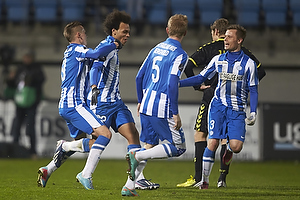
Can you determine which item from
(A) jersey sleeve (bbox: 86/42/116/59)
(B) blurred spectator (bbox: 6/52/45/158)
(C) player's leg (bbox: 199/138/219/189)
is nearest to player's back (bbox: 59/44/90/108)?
(A) jersey sleeve (bbox: 86/42/116/59)

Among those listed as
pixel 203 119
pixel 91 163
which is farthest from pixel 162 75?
pixel 203 119

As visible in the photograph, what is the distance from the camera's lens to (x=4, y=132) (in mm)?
12430

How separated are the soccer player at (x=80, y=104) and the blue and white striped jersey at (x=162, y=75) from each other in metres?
0.51

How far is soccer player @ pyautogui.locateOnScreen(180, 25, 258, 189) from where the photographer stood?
21.1 feet

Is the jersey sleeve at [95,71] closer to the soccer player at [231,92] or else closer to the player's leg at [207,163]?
the soccer player at [231,92]

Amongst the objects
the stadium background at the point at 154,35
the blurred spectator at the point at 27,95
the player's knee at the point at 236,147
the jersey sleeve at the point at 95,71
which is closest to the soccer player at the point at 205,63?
the player's knee at the point at 236,147

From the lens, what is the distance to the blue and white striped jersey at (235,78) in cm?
648

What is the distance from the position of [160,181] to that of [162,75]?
2.45m

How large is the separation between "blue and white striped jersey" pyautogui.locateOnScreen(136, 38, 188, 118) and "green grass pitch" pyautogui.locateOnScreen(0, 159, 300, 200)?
875mm

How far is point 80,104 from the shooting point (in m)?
6.28

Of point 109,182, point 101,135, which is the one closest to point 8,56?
point 109,182

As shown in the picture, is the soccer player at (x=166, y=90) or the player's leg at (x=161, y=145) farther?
the soccer player at (x=166, y=90)

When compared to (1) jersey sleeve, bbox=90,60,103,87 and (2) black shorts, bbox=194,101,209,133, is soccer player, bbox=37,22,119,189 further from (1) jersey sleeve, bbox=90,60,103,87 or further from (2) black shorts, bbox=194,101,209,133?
(2) black shorts, bbox=194,101,209,133

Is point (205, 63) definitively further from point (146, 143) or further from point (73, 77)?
point (73, 77)
